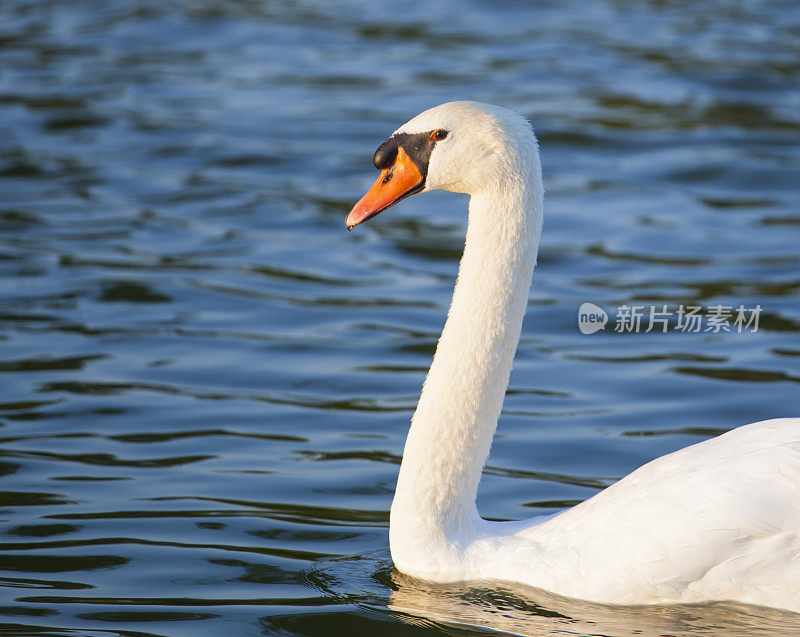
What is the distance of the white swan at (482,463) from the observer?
4.52 m

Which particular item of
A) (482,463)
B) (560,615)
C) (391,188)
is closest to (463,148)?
(391,188)

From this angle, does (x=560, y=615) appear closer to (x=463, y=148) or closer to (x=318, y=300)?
(x=463, y=148)

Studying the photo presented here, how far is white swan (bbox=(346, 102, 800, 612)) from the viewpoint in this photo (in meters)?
4.52

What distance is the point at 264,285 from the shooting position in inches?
392

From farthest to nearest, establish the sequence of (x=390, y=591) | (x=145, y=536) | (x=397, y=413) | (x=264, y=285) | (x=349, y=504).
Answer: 1. (x=264, y=285)
2. (x=397, y=413)
3. (x=349, y=504)
4. (x=145, y=536)
5. (x=390, y=591)

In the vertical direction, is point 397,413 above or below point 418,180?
below

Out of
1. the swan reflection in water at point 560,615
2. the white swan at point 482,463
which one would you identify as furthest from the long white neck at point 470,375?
the swan reflection in water at point 560,615

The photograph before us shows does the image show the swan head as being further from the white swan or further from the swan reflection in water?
the swan reflection in water

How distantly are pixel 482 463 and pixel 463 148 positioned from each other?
1.25m

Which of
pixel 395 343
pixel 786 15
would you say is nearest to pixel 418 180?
pixel 395 343

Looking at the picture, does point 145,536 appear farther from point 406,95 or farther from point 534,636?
point 406,95

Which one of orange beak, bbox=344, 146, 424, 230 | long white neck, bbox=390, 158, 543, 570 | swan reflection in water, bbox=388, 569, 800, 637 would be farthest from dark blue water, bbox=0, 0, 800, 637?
orange beak, bbox=344, 146, 424, 230

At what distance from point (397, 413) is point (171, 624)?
2.93m

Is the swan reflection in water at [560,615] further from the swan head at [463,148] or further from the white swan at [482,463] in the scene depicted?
the swan head at [463,148]
